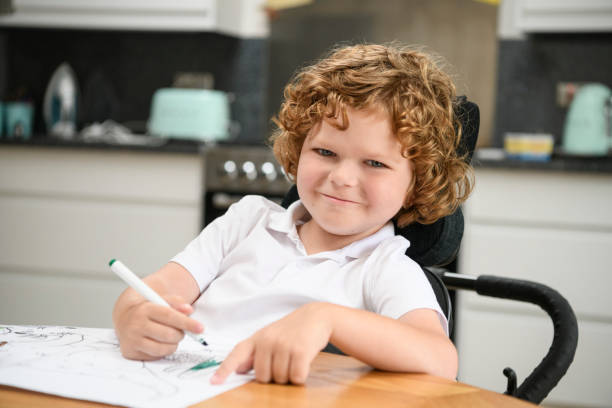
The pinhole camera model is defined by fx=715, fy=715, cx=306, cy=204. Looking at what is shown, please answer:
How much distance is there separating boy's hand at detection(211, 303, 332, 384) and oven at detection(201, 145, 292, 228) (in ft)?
6.26

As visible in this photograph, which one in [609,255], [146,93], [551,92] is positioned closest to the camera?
[609,255]

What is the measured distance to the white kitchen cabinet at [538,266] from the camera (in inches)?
92.7

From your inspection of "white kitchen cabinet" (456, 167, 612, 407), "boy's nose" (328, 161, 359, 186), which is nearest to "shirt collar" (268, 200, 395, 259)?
"boy's nose" (328, 161, 359, 186)

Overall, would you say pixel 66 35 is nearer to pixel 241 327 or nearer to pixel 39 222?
pixel 39 222

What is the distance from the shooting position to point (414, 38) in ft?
10.1

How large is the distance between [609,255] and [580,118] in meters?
0.51

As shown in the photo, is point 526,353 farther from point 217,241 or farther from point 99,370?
point 99,370

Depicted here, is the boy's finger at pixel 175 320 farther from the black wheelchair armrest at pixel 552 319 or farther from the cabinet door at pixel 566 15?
the cabinet door at pixel 566 15

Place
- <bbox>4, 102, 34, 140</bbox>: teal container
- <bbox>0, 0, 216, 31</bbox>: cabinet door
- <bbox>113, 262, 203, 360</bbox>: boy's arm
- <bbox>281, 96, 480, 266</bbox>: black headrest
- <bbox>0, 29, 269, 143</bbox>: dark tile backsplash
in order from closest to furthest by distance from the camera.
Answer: <bbox>113, 262, 203, 360</bbox>: boy's arm < <bbox>281, 96, 480, 266</bbox>: black headrest < <bbox>0, 0, 216, 31</bbox>: cabinet door < <bbox>4, 102, 34, 140</bbox>: teal container < <bbox>0, 29, 269, 143</bbox>: dark tile backsplash

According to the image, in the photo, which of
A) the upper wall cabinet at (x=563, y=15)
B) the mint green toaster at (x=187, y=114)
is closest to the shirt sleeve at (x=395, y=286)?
the upper wall cabinet at (x=563, y=15)

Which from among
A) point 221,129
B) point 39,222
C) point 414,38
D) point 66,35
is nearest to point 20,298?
point 39,222

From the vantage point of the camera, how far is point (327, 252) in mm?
966

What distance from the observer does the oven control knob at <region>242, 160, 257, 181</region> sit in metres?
2.58

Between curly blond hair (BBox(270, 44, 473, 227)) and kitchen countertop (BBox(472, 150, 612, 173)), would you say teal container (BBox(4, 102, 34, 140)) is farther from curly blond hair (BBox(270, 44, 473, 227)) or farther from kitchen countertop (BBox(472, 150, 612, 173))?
curly blond hair (BBox(270, 44, 473, 227))
